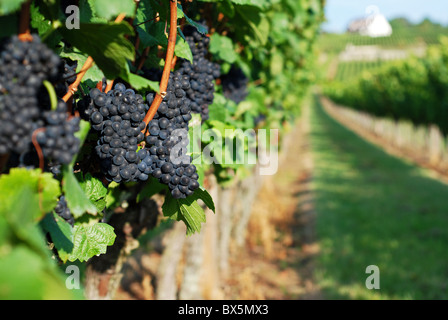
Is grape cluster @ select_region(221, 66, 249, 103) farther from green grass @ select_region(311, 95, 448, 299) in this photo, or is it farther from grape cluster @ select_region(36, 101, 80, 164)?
green grass @ select_region(311, 95, 448, 299)

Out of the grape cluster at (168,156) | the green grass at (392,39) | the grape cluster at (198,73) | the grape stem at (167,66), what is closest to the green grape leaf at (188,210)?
the grape cluster at (168,156)

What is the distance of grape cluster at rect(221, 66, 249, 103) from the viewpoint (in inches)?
115

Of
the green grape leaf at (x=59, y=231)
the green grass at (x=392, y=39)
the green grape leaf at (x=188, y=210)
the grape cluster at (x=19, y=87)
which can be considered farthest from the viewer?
the green grass at (x=392, y=39)

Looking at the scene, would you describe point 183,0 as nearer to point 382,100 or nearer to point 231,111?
point 231,111

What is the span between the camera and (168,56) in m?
1.38

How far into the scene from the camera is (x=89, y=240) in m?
1.55

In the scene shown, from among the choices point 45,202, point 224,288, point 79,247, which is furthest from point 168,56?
point 224,288

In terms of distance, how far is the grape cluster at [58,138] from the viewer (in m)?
0.99

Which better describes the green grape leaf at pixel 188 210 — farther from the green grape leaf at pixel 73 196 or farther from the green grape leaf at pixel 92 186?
the green grape leaf at pixel 73 196

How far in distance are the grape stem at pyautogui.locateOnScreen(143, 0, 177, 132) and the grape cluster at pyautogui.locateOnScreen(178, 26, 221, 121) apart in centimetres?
43

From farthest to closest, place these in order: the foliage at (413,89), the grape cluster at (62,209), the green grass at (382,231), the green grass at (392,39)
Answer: the green grass at (392,39), the foliage at (413,89), the green grass at (382,231), the grape cluster at (62,209)

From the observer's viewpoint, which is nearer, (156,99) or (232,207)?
(156,99)

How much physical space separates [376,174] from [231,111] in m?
14.9

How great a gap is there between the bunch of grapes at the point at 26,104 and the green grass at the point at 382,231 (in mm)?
5649
